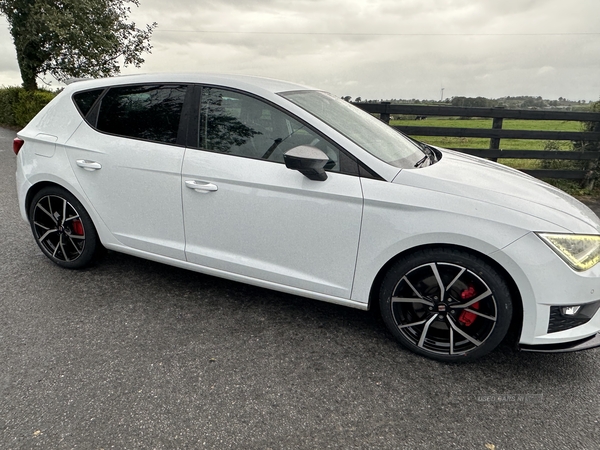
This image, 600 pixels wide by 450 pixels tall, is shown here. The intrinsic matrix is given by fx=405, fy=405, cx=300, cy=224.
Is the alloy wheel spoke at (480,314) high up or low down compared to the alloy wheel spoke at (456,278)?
down

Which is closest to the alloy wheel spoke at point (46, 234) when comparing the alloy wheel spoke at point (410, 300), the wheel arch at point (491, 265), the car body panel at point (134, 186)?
the car body panel at point (134, 186)

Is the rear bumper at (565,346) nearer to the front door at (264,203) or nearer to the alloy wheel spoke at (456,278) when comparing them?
the alloy wheel spoke at (456,278)

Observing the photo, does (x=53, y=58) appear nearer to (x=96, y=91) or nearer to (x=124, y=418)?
(x=96, y=91)

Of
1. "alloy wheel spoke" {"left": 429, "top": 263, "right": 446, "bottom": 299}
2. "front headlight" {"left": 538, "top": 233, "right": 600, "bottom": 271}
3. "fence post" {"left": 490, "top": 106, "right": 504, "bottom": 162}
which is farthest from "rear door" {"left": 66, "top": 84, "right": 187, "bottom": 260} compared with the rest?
"fence post" {"left": 490, "top": 106, "right": 504, "bottom": 162}

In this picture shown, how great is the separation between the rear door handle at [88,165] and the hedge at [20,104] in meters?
12.4

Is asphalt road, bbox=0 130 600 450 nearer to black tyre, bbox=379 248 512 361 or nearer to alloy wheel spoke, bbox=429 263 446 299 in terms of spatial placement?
black tyre, bbox=379 248 512 361

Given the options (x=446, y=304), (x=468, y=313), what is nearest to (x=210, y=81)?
(x=446, y=304)

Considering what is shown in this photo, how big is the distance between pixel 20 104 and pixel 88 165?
14852mm

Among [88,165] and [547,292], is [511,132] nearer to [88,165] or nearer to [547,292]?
[547,292]

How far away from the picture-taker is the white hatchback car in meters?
2.20

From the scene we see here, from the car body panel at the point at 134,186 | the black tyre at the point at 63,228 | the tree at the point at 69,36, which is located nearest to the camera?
the car body panel at the point at 134,186

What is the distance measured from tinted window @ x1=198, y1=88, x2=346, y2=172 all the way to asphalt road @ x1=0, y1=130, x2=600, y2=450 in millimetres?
1158

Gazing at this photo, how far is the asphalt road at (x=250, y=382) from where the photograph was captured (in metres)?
1.92

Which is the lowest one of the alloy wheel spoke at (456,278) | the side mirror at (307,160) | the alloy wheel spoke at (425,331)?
the alloy wheel spoke at (425,331)
